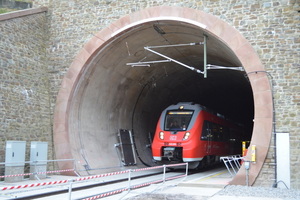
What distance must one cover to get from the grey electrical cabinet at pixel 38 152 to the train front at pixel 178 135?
4505 mm

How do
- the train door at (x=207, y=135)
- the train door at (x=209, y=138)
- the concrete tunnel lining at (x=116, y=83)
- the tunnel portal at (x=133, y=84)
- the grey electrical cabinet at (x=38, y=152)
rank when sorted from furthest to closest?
1. the train door at (x=209, y=138)
2. the train door at (x=207, y=135)
3. the tunnel portal at (x=133, y=84)
4. the grey electrical cabinet at (x=38, y=152)
5. the concrete tunnel lining at (x=116, y=83)

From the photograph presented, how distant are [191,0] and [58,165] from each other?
7.95m

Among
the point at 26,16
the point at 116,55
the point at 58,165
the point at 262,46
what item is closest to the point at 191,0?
the point at 262,46

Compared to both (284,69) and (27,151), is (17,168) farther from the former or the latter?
(284,69)

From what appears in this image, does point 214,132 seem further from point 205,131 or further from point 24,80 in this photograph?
point 24,80

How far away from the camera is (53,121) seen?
14945 mm

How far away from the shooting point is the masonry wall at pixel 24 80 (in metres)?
13.2

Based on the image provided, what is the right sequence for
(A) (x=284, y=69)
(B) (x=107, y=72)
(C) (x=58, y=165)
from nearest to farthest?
1. (A) (x=284, y=69)
2. (C) (x=58, y=165)
3. (B) (x=107, y=72)

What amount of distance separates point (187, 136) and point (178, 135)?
0.39 metres

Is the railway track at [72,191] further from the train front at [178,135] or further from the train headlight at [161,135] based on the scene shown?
the train headlight at [161,135]

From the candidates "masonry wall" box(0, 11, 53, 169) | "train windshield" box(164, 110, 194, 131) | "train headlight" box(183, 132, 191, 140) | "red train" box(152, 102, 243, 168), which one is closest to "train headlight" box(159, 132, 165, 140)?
"red train" box(152, 102, 243, 168)

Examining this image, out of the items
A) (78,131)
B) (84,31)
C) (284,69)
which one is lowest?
(78,131)

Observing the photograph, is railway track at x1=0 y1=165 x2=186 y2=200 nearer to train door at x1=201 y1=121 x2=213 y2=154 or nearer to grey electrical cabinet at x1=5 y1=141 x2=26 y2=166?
grey electrical cabinet at x1=5 y1=141 x2=26 y2=166

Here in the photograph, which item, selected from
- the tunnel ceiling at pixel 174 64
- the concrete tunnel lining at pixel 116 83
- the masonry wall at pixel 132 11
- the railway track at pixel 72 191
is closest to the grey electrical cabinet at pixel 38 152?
the masonry wall at pixel 132 11
